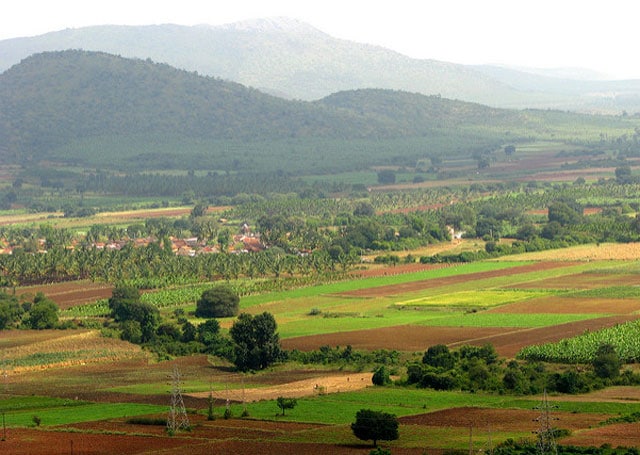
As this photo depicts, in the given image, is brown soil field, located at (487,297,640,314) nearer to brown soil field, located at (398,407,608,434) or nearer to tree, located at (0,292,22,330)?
brown soil field, located at (398,407,608,434)

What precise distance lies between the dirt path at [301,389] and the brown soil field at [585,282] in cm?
3475

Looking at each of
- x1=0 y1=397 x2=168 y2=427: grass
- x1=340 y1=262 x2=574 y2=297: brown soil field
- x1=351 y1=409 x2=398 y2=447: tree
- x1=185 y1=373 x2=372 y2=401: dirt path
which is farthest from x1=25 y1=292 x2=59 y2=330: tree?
x1=351 y1=409 x2=398 y2=447: tree

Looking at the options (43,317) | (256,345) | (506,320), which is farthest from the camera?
(43,317)

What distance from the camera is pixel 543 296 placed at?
334ft

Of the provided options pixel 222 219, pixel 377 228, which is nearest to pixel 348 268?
pixel 377 228

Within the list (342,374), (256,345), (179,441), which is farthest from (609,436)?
(256,345)

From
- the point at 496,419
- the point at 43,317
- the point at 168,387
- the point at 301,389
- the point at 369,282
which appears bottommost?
the point at 369,282

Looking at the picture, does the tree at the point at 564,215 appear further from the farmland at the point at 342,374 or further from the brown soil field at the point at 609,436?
the brown soil field at the point at 609,436

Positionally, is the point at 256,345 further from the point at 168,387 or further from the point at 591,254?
the point at 591,254

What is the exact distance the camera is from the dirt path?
228ft

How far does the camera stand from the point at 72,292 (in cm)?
11019

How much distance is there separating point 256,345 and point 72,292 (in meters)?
33.6

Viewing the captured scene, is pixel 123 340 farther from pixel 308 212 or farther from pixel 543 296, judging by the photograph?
pixel 308 212

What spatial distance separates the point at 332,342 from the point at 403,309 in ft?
46.5
